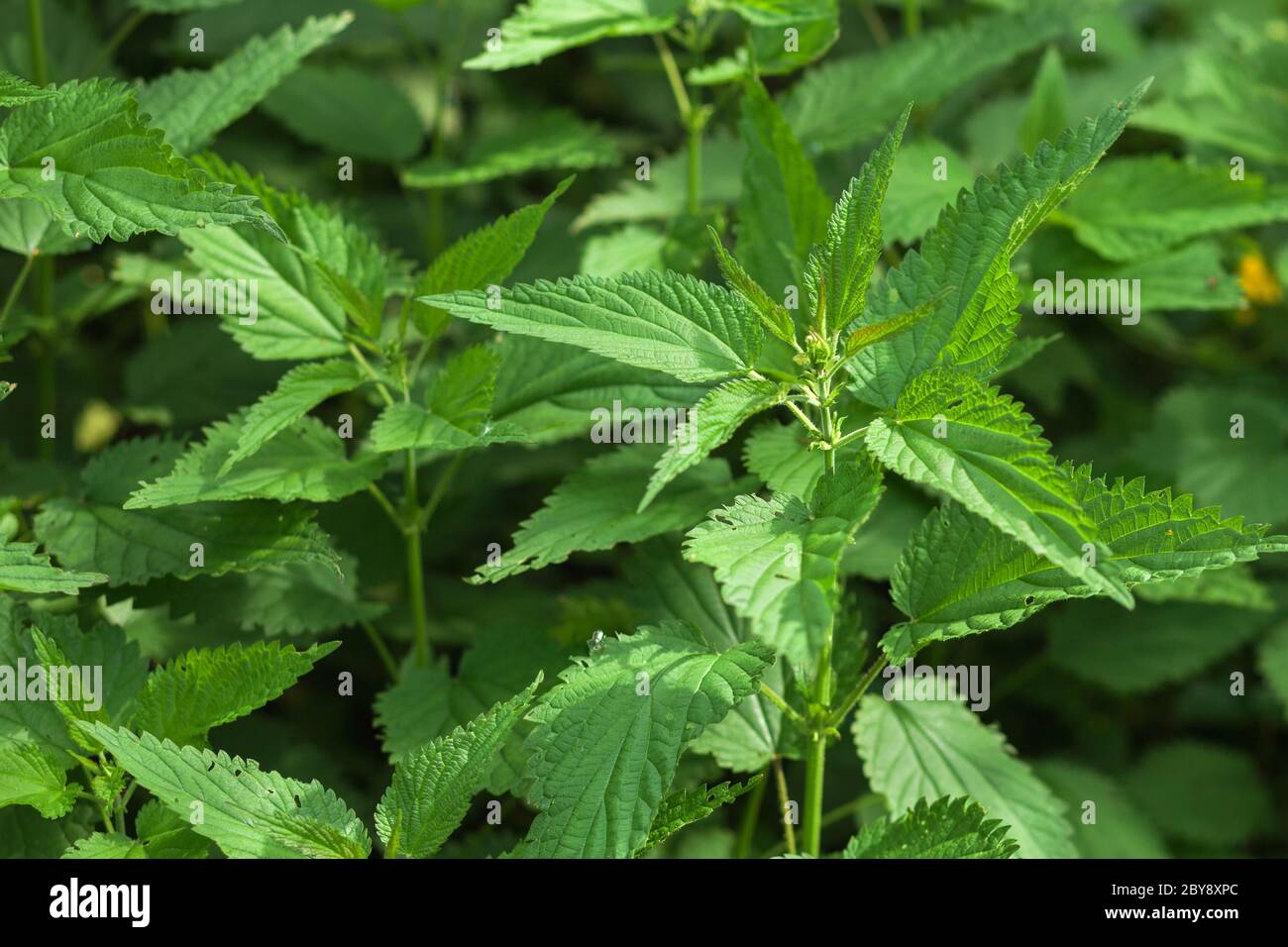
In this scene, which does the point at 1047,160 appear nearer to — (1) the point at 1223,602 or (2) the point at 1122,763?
(1) the point at 1223,602

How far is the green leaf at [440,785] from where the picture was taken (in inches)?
55.4

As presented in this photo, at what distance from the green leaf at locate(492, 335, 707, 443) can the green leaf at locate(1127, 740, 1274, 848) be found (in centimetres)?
149

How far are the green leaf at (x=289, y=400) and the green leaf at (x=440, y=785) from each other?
17.3 inches

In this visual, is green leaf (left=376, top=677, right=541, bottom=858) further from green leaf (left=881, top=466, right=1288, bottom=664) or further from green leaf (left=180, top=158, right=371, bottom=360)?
green leaf (left=180, top=158, right=371, bottom=360)

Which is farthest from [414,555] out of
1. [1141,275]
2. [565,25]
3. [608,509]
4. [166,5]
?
[1141,275]

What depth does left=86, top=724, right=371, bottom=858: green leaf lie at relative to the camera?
136 centimetres

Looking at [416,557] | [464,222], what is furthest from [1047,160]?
[464,222]

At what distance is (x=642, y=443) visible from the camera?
1890 mm

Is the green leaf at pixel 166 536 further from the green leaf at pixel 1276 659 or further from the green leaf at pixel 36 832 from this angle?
the green leaf at pixel 1276 659

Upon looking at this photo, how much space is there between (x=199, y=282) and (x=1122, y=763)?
2.08m

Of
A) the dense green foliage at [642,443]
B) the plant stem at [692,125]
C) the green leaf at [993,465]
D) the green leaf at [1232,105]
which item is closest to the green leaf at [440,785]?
the dense green foliage at [642,443]

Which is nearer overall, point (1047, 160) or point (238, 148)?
point (1047, 160)

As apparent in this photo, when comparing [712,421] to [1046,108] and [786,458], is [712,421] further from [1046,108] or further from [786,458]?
[1046,108]
